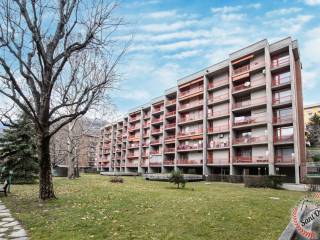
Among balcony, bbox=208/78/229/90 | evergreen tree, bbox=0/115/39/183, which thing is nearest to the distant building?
balcony, bbox=208/78/229/90

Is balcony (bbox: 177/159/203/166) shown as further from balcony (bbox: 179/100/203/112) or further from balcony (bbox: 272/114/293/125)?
balcony (bbox: 272/114/293/125)

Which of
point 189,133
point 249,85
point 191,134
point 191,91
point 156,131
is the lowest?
point 191,134

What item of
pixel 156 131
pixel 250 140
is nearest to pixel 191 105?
pixel 156 131

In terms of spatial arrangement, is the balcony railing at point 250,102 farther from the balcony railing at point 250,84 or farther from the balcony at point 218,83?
the balcony at point 218,83

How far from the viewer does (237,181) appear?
31.6m

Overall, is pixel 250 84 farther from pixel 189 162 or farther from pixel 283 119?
pixel 189 162

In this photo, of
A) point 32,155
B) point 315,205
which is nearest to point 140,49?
point 315,205

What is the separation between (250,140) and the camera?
→ 34.7 metres

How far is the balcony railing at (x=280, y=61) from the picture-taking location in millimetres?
32225

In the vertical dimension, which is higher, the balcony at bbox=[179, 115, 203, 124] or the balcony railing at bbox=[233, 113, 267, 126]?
the balcony at bbox=[179, 115, 203, 124]

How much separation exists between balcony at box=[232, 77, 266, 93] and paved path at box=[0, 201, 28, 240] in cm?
3310

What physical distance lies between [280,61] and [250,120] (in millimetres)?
8644

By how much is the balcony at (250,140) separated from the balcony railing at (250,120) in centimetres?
215

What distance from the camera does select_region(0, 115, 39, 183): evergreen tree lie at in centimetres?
2238
